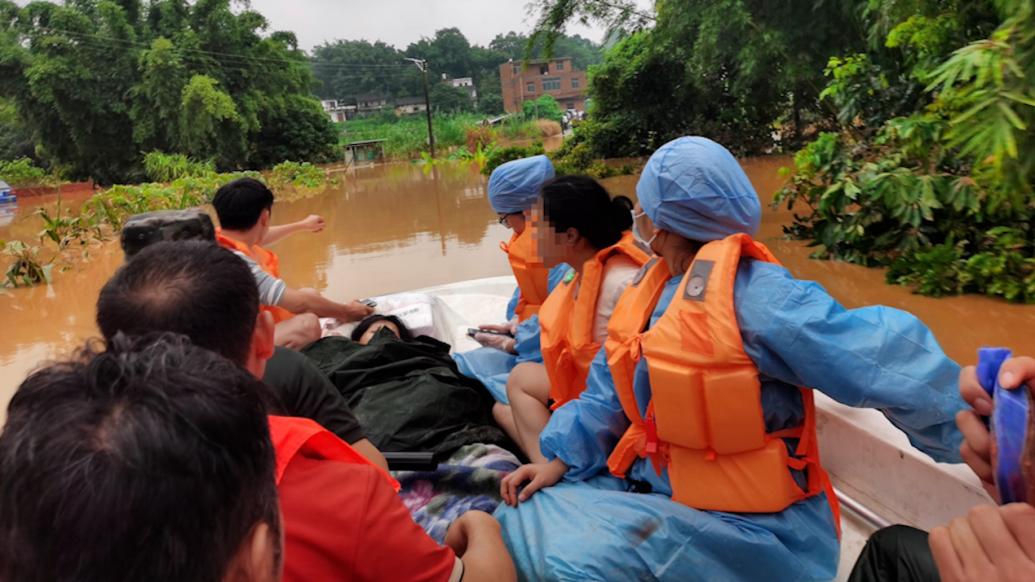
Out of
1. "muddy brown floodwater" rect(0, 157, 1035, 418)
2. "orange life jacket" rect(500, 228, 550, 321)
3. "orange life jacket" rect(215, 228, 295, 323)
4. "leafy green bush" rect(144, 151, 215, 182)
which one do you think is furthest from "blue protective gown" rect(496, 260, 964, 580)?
"leafy green bush" rect(144, 151, 215, 182)

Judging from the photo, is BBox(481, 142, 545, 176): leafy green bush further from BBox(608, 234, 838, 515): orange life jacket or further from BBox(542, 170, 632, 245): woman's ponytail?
BBox(608, 234, 838, 515): orange life jacket

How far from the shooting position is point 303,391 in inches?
63.5

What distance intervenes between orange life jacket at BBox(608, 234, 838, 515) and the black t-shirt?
29.1 inches

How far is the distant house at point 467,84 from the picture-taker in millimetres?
59966

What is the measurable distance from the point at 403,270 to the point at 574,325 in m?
6.44

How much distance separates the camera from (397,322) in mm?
3398

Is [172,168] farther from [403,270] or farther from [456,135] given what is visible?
[403,270]

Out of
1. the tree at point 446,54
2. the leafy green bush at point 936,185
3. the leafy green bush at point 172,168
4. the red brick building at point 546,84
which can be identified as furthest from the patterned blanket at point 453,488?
the tree at point 446,54

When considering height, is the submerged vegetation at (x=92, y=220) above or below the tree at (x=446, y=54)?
below

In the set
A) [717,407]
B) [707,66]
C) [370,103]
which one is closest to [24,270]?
[717,407]

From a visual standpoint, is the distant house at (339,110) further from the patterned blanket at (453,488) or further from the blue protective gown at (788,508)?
the blue protective gown at (788,508)


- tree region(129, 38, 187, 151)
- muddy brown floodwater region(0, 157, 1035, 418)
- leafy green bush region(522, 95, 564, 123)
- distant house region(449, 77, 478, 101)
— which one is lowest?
muddy brown floodwater region(0, 157, 1035, 418)

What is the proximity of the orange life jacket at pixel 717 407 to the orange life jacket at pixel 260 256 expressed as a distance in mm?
1828

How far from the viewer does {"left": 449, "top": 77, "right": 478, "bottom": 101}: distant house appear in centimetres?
5997
